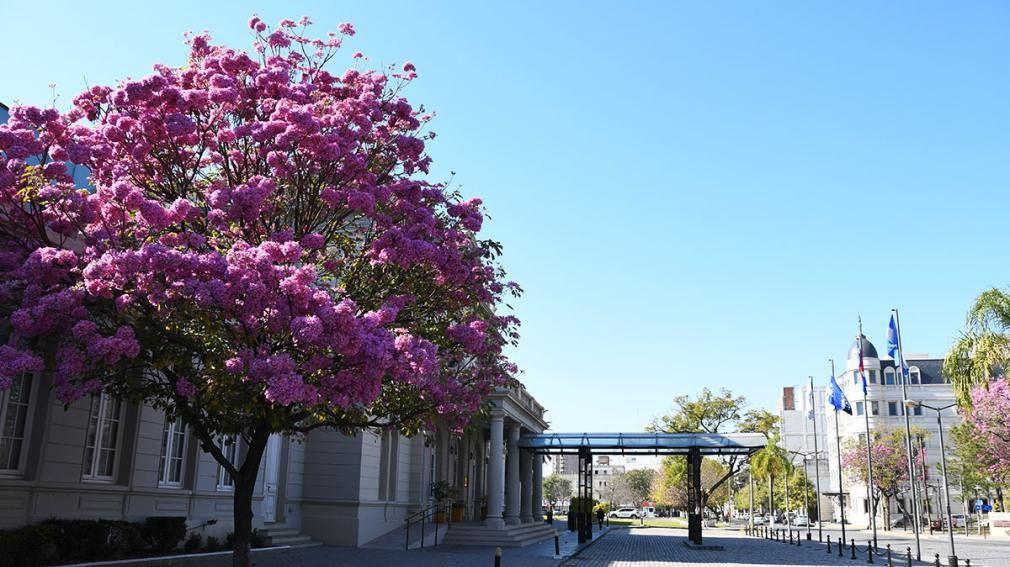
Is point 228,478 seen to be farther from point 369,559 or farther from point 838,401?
point 838,401

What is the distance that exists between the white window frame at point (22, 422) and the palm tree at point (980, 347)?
25858 mm

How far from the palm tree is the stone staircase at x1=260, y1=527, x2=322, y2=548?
2111 cm

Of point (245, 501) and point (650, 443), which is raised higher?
point (650, 443)

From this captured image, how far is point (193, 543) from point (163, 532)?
123 cm

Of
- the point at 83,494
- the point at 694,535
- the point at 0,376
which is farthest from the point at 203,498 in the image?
the point at 694,535

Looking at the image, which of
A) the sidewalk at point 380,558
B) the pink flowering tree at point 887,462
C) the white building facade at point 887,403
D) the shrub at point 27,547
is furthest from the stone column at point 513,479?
the white building facade at point 887,403

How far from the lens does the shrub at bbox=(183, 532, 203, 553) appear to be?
18281 mm

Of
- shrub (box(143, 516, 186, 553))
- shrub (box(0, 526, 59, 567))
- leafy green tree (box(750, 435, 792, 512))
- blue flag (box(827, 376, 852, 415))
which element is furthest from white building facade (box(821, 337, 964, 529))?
shrub (box(0, 526, 59, 567))

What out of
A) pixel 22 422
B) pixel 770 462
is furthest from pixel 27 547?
pixel 770 462

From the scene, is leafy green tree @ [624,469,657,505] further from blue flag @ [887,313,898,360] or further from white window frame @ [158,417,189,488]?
white window frame @ [158,417,189,488]

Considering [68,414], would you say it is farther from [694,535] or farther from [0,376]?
[694,535]

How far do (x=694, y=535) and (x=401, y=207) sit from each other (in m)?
25.8

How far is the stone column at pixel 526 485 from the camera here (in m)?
39.7

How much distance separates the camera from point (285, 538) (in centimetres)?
2253
